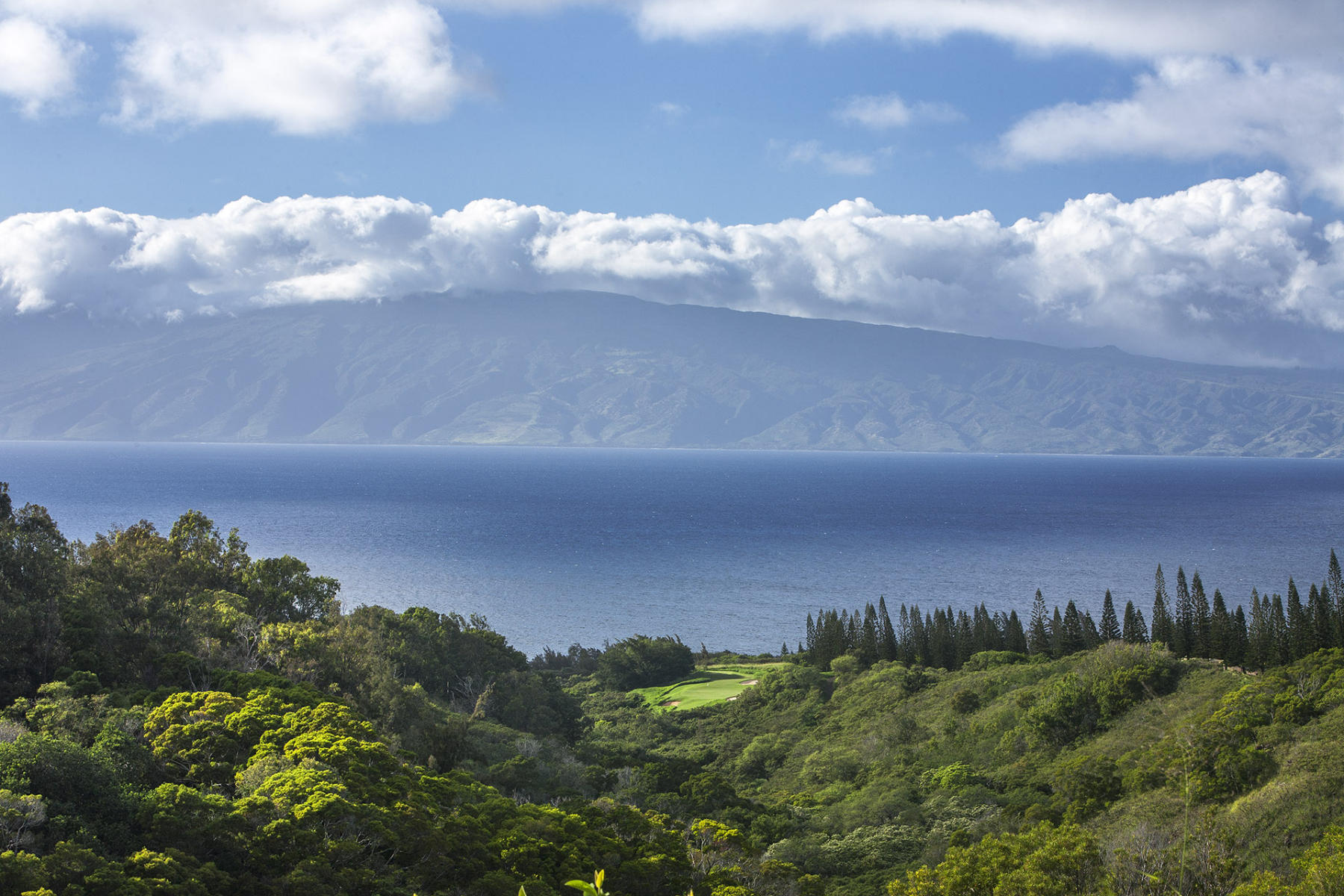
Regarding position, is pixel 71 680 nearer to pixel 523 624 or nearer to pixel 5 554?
pixel 5 554

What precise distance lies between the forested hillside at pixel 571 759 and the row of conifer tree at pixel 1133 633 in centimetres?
48

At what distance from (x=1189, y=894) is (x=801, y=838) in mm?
18029

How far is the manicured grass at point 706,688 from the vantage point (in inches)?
3302

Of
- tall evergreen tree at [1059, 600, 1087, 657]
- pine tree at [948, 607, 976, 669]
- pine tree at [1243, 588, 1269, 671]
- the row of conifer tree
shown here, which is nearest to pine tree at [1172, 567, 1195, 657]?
the row of conifer tree

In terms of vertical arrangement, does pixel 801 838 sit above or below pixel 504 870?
below

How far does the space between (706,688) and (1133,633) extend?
3778cm

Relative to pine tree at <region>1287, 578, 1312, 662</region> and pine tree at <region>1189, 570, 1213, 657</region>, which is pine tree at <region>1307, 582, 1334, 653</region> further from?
pine tree at <region>1189, 570, 1213, 657</region>

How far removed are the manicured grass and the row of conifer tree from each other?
21.9 ft

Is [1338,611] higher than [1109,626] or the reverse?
higher

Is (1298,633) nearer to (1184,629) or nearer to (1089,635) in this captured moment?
(1184,629)

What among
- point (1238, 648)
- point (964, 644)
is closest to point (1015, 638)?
point (964, 644)

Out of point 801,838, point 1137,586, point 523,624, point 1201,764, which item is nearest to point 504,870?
point 801,838

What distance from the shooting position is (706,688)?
8794 centimetres

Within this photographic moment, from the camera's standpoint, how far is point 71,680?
34094mm
